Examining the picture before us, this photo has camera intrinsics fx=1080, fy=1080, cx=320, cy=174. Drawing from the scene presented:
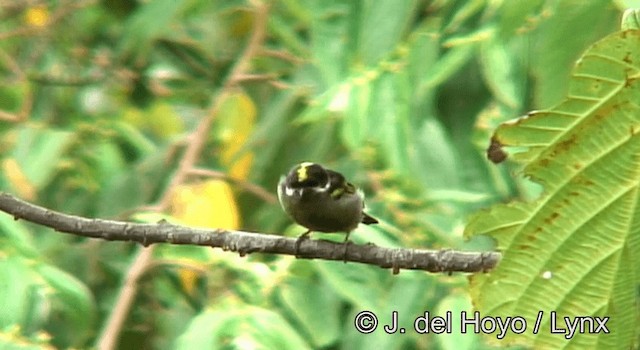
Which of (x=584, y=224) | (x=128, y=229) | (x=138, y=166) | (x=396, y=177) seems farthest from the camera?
(x=138, y=166)

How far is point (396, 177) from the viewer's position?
9.32ft

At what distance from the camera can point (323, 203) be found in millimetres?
2559

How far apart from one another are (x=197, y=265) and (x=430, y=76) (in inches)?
29.7

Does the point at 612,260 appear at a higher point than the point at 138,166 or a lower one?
higher

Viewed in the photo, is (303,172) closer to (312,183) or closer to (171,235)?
(312,183)

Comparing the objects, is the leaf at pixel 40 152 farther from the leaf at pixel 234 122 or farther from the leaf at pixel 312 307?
the leaf at pixel 312 307

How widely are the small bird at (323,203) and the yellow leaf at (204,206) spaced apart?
1.03ft

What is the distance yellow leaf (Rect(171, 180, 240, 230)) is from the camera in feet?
9.36

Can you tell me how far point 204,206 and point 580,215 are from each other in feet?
5.74

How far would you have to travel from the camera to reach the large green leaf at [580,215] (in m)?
1.14

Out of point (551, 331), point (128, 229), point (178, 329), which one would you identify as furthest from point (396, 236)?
point (551, 331)

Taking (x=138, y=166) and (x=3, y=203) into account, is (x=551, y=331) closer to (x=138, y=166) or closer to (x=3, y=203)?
(x=3, y=203)

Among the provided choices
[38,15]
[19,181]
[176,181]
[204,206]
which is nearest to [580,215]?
[204,206]

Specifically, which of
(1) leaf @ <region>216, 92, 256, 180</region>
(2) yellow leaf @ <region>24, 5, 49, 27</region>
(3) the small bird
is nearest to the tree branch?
(3) the small bird
